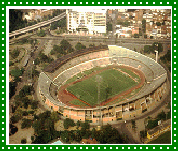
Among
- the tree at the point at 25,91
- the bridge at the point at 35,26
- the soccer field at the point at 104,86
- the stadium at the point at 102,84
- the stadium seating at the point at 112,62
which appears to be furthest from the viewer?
the bridge at the point at 35,26

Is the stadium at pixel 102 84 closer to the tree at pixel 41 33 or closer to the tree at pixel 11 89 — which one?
the tree at pixel 11 89

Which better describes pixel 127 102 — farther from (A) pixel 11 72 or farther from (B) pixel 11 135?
(A) pixel 11 72

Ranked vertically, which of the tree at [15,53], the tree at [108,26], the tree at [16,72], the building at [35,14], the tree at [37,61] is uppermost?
the building at [35,14]

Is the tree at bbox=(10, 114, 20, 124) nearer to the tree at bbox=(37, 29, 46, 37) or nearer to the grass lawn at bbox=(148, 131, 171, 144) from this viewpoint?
the grass lawn at bbox=(148, 131, 171, 144)

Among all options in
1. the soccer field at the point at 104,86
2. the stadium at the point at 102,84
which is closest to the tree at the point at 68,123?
the stadium at the point at 102,84

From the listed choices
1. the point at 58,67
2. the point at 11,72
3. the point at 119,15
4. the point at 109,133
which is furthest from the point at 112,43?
the point at 109,133

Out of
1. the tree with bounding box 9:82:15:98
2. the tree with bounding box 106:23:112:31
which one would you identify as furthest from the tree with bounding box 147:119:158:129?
the tree with bounding box 106:23:112:31

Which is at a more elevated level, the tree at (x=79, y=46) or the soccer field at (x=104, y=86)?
the tree at (x=79, y=46)
